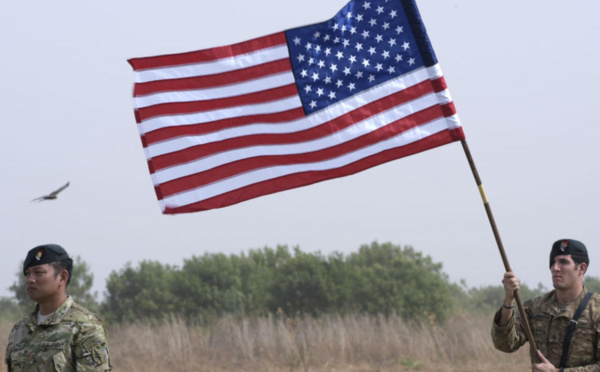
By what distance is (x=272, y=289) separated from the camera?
33.8m

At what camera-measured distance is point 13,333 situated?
550 cm

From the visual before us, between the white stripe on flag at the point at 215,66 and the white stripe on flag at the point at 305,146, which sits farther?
the white stripe on flag at the point at 215,66

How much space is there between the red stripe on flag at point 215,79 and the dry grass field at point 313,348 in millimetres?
12974

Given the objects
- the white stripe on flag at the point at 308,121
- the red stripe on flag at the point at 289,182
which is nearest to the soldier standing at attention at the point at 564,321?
the red stripe on flag at the point at 289,182

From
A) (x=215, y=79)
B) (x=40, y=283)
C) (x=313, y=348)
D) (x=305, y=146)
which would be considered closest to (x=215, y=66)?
(x=215, y=79)

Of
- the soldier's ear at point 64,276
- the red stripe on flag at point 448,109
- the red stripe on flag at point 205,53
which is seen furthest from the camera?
the red stripe on flag at point 205,53

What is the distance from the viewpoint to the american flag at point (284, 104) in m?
6.73

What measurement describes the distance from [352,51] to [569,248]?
2.27 meters

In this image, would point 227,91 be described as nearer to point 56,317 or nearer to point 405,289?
point 56,317

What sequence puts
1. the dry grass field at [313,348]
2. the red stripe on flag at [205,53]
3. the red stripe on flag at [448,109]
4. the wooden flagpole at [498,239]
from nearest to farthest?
the wooden flagpole at [498,239]
the red stripe on flag at [448,109]
the red stripe on flag at [205,53]
the dry grass field at [313,348]

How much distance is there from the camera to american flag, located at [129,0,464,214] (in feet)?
22.1

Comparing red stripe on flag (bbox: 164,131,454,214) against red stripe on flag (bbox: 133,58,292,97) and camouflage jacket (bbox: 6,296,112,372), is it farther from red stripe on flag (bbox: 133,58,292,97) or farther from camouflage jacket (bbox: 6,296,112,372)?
camouflage jacket (bbox: 6,296,112,372)

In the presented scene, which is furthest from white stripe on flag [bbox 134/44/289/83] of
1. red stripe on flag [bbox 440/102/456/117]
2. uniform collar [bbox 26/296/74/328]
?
uniform collar [bbox 26/296/74/328]

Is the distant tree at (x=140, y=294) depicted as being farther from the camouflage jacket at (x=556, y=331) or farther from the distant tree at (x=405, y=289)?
the camouflage jacket at (x=556, y=331)
